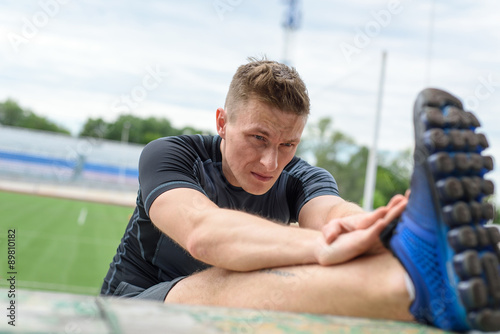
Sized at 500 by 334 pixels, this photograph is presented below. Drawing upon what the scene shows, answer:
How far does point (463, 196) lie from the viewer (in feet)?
3.55

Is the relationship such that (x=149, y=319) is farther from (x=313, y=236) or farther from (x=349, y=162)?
(x=349, y=162)

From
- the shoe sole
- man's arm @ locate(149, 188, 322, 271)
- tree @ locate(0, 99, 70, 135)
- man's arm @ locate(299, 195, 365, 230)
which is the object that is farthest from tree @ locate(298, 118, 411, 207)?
tree @ locate(0, 99, 70, 135)

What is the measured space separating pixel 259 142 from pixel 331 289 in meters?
0.92

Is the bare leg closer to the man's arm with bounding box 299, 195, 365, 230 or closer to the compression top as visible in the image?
the compression top

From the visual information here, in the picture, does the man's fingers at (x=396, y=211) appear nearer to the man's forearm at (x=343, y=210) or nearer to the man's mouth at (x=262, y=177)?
the man's forearm at (x=343, y=210)

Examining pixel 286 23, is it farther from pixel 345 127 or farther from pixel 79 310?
pixel 79 310

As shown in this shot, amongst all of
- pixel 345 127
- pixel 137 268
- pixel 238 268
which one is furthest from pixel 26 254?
pixel 238 268

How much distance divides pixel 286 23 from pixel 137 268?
73.1ft

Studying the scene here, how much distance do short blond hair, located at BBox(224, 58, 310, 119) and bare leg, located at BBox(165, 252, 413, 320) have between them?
0.84 m

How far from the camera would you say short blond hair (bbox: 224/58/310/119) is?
6.75 ft

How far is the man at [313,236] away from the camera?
3.52 feet

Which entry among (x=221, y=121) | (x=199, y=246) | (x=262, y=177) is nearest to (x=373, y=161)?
(x=221, y=121)

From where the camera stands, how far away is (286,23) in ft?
76.5

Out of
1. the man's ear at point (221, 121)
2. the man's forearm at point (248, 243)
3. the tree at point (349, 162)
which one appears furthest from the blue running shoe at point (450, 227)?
the tree at point (349, 162)
